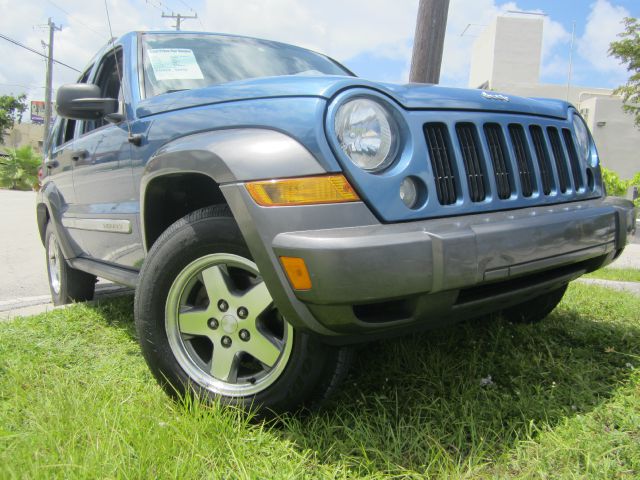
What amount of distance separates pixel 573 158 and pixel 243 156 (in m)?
1.64

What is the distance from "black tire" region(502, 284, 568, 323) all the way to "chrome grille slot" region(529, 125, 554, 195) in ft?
2.92

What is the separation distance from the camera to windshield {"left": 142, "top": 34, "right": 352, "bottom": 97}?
2.79m

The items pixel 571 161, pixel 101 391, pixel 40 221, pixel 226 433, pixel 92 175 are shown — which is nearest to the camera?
pixel 226 433

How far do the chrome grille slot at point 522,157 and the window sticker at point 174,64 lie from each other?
1.54 meters

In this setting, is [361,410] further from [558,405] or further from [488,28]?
[488,28]

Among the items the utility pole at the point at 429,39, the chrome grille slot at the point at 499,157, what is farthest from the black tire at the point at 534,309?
the utility pole at the point at 429,39

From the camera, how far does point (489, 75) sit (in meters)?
46.2

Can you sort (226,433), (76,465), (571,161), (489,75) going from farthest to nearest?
(489,75)
(571,161)
(226,433)
(76,465)

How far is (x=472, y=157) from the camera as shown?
2057 millimetres

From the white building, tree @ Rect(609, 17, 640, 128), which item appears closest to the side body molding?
tree @ Rect(609, 17, 640, 128)

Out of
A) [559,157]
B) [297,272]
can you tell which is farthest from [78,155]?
[559,157]

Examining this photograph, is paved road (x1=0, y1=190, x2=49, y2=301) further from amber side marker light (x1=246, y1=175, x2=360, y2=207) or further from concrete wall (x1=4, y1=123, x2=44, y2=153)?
concrete wall (x1=4, y1=123, x2=44, y2=153)

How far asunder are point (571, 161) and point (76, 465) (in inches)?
92.5

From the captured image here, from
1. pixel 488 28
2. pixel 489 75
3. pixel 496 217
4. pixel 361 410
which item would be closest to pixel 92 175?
pixel 361 410
